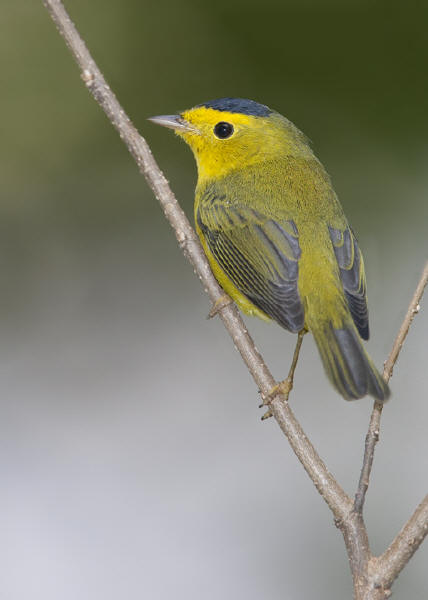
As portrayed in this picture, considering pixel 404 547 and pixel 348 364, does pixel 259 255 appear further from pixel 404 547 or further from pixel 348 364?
pixel 404 547

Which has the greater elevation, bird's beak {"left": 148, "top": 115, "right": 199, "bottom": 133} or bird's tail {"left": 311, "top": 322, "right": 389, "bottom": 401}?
bird's beak {"left": 148, "top": 115, "right": 199, "bottom": 133}

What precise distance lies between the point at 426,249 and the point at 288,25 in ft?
5.11

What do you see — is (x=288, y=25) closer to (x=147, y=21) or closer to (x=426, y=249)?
(x=147, y=21)

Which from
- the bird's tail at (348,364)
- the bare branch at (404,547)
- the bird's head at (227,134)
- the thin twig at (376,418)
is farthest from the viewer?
the bird's head at (227,134)

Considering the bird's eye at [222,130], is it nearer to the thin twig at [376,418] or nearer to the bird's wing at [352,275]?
the bird's wing at [352,275]

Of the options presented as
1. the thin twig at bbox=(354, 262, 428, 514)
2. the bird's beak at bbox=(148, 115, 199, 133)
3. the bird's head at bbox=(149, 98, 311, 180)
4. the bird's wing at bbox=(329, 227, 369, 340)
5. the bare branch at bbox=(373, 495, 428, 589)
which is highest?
the bird's beak at bbox=(148, 115, 199, 133)

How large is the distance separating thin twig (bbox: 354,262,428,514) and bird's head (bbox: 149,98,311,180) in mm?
1270

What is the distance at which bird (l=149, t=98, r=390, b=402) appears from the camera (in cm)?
261

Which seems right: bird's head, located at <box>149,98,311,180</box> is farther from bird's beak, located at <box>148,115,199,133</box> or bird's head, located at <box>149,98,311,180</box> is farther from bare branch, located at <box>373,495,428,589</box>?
bare branch, located at <box>373,495,428,589</box>

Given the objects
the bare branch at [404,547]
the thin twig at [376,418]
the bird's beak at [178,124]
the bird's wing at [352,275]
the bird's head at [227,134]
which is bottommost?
the bare branch at [404,547]

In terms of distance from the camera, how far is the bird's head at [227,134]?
128 inches

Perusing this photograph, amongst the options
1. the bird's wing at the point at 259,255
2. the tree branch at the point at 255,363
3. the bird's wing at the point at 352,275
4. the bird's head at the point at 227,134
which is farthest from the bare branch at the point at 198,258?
the bird's head at the point at 227,134

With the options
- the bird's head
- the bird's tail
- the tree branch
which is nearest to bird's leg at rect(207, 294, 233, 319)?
the tree branch

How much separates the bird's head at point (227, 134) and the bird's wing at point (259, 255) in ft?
0.96
